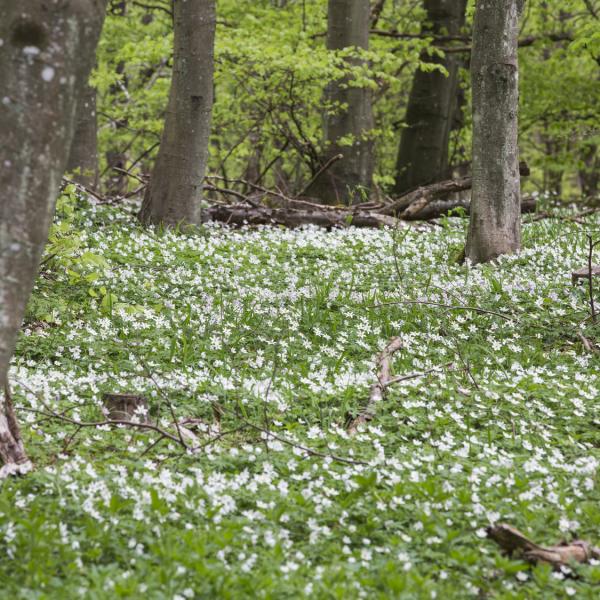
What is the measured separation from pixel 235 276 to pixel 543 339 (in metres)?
3.96

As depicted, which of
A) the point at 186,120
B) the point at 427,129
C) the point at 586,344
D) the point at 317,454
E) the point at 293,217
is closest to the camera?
the point at 317,454

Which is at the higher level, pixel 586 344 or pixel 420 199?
pixel 420 199

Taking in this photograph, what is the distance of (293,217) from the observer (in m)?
13.7

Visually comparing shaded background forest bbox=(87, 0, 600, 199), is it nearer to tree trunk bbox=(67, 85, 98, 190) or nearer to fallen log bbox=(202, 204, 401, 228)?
fallen log bbox=(202, 204, 401, 228)

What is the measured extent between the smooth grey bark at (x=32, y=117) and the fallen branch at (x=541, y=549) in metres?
2.63

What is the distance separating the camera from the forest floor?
3477mm

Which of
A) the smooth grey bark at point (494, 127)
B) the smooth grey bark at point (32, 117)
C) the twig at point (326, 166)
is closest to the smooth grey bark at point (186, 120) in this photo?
the twig at point (326, 166)

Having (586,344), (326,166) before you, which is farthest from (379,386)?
(326,166)

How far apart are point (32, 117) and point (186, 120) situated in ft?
29.4

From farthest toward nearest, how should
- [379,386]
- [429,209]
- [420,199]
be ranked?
[429,209]
[420,199]
[379,386]

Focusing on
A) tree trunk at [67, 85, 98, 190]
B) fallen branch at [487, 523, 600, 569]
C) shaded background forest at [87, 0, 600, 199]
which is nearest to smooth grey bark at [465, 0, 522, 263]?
shaded background forest at [87, 0, 600, 199]

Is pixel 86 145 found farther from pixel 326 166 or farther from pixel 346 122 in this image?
pixel 346 122

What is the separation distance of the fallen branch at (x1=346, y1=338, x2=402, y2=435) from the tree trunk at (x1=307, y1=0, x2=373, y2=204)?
791 centimetres

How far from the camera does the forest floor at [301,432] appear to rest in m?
3.48
